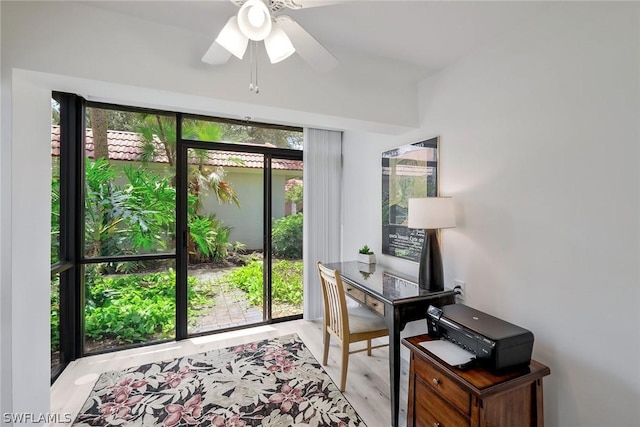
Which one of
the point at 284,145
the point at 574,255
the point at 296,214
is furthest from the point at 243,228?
the point at 574,255

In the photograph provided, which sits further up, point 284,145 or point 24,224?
point 284,145

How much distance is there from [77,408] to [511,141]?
3.45 m

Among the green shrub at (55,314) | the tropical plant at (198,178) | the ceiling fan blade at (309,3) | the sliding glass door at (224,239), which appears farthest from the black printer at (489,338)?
the green shrub at (55,314)

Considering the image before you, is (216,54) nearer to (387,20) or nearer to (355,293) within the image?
(387,20)

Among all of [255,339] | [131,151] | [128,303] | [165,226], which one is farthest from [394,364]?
[131,151]

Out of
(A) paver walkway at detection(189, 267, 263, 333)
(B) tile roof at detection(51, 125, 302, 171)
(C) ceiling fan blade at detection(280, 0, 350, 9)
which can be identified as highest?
(C) ceiling fan blade at detection(280, 0, 350, 9)

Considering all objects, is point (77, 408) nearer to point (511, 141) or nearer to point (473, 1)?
point (511, 141)

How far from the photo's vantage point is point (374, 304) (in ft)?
6.90

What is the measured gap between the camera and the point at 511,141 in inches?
68.6

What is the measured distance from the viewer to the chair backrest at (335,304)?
2.15 metres

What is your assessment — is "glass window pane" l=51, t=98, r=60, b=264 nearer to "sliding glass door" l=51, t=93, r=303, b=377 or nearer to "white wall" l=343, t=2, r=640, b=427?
"sliding glass door" l=51, t=93, r=303, b=377

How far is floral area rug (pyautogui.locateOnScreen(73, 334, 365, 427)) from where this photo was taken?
6.15 feet

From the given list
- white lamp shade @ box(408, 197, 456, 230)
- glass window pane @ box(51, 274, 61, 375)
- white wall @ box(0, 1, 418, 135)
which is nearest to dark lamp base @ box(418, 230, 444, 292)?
white lamp shade @ box(408, 197, 456, 230)

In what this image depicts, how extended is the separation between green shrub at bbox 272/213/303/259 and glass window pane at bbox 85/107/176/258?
1143mm
